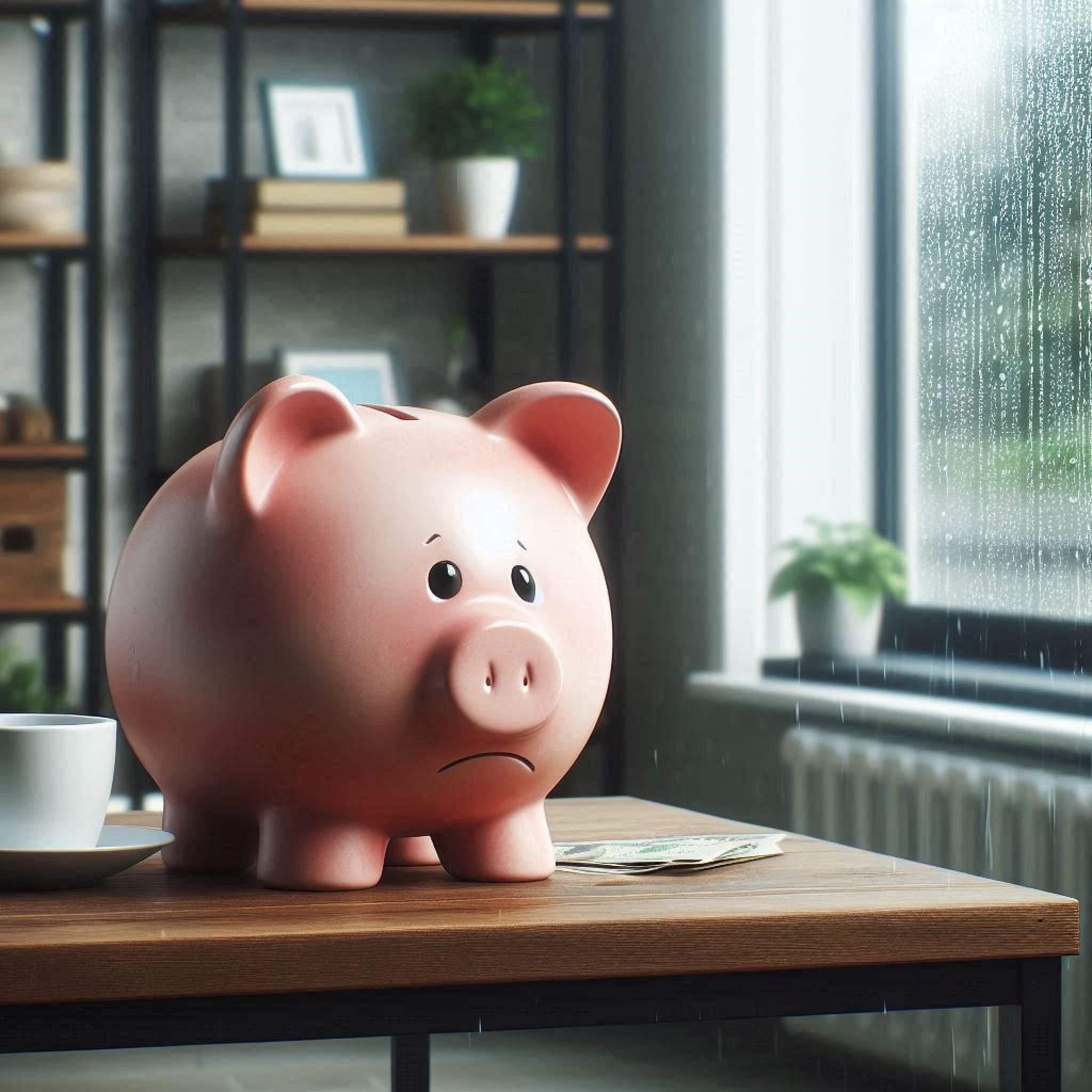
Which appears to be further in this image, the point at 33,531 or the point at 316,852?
the point at 33,531

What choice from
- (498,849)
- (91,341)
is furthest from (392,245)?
(498,849)

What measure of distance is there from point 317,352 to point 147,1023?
2.43 m

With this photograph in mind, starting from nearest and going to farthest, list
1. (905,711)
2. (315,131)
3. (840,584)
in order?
(905,711) → (840,584) → (315,131)

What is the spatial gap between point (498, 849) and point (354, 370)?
2.26m

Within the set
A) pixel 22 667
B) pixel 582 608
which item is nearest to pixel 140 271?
pixel 22 667

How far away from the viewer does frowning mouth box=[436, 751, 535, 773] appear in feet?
2.88

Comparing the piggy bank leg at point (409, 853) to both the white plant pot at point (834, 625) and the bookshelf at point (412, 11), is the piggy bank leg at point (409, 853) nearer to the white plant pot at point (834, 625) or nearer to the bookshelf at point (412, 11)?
the white plant pot at point (834, 625)

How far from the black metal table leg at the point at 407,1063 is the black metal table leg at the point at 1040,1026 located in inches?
12.1

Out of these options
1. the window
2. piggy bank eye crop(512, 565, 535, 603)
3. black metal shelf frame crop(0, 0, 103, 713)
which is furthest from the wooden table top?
black metal shelf frame crop(0, 0, 103, 713)

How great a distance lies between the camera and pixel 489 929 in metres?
0.79

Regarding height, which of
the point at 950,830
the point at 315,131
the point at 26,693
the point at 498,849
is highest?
the point at 315,131

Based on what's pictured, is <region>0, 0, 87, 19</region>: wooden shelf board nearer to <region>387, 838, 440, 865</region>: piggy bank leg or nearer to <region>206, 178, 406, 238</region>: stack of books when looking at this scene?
<region>206, 178, 406, 238</region>: stack of books

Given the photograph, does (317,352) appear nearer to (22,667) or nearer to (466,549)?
(22,667)

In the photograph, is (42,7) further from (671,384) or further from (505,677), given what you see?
(505,677)
